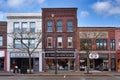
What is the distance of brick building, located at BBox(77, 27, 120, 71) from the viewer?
57344mm

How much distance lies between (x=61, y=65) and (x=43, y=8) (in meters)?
11.5

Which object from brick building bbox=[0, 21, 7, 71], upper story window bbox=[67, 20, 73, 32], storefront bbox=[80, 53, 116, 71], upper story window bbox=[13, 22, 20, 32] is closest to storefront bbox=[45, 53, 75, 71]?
storefront bbox=[80, 53, 116, 71]

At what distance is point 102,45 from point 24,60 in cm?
1523

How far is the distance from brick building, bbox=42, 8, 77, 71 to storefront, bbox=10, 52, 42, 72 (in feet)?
4.42

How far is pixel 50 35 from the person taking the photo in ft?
190

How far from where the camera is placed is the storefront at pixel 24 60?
5722cm

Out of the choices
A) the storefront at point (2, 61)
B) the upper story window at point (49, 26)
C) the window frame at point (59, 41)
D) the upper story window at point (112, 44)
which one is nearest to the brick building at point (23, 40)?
the storefront at point (2, 61)

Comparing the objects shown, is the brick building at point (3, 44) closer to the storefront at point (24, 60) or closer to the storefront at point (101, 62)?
the storefront at point (24, 60)

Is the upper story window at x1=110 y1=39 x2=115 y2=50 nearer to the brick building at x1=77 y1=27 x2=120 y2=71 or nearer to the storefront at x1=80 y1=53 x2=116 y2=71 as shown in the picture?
the brick building at x1=77 y1=27 x2=120 y2=71

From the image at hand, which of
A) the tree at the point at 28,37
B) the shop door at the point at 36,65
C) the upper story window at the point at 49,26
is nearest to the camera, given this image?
the tree at the point at 28,37

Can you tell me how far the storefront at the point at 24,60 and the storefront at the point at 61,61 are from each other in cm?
154

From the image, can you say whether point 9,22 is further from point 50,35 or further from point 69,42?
point 69,42

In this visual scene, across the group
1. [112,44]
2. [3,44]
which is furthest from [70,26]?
[3,44]

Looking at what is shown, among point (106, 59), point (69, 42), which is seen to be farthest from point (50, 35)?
point (106, 59)
